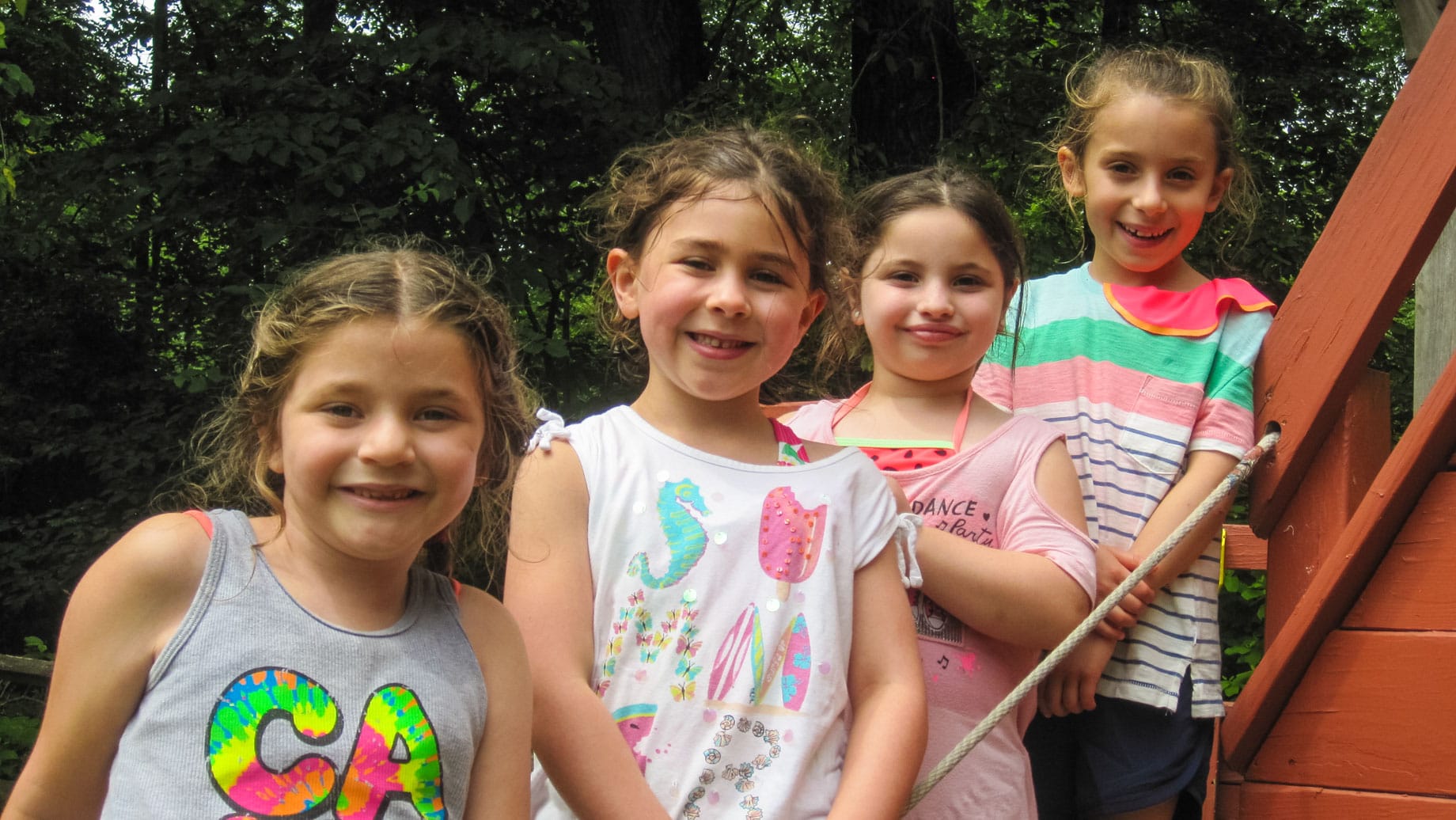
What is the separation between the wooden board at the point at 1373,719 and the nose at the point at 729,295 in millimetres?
1153

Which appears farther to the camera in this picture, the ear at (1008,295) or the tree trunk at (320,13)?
the tree trunk at (320,13)

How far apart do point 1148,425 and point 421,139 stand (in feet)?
13.0

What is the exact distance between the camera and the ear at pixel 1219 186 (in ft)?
8.18

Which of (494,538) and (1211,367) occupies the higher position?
(1211,367)

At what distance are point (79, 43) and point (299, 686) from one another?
8.94m

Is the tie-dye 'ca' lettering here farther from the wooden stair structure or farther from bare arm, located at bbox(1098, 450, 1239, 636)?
the wooden stair structure

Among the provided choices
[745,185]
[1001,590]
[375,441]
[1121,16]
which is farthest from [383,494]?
[1121,16]

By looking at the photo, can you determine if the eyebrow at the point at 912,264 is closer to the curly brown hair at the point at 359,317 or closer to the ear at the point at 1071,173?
the ear at the point at 1071,173

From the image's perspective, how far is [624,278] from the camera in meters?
2.03

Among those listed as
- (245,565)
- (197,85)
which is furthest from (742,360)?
(197,85)

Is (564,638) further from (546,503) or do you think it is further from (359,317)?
(359,317)

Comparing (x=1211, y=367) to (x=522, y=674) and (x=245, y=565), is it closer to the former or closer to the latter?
(x=522, y=674)

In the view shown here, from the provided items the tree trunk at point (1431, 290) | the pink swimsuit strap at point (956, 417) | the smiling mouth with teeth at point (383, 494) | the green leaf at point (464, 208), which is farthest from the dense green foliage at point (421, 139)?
the smiling mouth with teeth at point (383, 494)

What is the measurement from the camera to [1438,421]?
6.61 feet
